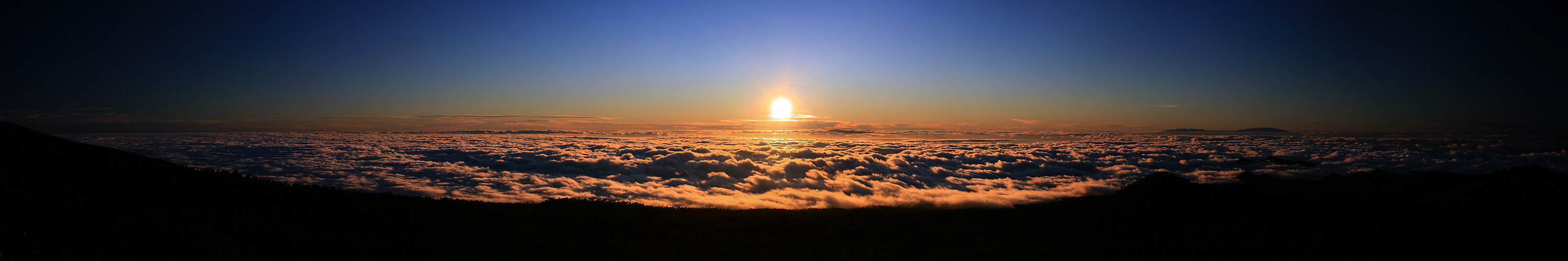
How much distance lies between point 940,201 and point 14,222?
137 ft

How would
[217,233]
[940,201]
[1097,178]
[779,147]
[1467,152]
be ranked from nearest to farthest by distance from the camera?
[217,233], [940,201], [1097,178], [1467,152], [779,147]

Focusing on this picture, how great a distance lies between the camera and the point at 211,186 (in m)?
15.4

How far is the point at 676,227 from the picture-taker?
50.9ft

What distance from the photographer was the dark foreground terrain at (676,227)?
31.2 feet

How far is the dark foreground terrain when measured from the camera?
9.50 m

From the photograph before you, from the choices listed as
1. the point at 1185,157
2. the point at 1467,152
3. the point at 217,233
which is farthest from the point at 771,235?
the point at 1467,152

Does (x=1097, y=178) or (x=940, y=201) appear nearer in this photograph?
(x=940, y=201)

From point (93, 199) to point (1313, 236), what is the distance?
28.6 m

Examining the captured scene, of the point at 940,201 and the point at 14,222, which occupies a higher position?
the point at 14,222

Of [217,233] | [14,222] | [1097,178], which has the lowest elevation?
[1097,178]

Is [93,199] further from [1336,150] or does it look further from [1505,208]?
[1336,150]

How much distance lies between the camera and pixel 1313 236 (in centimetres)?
1285

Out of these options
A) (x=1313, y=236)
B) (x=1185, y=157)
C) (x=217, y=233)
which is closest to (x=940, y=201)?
(x=1313, y=236)

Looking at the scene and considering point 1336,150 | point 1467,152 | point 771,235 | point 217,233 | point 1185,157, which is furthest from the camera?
point 1336,150
